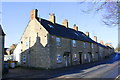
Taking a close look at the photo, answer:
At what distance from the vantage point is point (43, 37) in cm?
2475

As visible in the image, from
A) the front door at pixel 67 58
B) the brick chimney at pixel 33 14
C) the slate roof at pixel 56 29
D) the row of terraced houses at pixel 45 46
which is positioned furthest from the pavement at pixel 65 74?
the brick chimney at pixel 33 14

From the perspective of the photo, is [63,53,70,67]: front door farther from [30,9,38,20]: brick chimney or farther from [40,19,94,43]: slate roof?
[30,9,38,20]: brick chimney

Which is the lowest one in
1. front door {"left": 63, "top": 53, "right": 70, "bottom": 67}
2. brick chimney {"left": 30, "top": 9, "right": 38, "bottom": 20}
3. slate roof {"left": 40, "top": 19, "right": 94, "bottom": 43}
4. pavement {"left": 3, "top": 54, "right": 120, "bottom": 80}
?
pavement {"left": 3, "top": 54, "right": 120, "bottom": 80}

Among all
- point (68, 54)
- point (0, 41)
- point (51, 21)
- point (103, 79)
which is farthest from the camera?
point (51, 21)

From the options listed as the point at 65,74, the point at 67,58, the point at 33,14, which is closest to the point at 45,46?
the point at 67,58

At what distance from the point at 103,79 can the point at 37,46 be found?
14837 mm

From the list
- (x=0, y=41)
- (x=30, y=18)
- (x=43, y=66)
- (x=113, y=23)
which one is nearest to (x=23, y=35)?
(x=30, y=18)

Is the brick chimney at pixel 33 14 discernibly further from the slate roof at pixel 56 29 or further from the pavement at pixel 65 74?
the pavement at pixel 65 74

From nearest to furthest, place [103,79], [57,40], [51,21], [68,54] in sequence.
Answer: [103,79] < [57,40] < [68,54] < [51,21]

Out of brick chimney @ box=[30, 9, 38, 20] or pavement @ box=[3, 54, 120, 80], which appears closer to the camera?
pavement @ box=[3, 54, 120, 80]

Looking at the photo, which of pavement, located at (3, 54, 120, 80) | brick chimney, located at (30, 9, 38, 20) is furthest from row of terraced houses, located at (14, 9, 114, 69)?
pavement, located at (3, 54, 120, 80)

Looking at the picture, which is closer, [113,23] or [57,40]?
[113,23]

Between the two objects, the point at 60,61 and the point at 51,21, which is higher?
the point at 51,21

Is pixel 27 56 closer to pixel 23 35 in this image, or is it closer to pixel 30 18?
pixel 23 35
